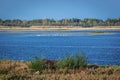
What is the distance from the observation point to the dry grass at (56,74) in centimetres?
1684

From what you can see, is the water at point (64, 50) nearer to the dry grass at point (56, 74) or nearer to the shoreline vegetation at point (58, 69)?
the shoreline vegetation at point (58, 69)

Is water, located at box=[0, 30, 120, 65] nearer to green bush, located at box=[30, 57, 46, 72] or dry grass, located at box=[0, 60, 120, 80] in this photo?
green bush, located at box=[30, 57, 46, 72]

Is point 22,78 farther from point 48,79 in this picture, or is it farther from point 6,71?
point 6,71

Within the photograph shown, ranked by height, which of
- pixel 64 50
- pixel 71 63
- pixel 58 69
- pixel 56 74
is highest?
pixel 71 63

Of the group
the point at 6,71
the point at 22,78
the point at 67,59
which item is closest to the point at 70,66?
the point at 67,59

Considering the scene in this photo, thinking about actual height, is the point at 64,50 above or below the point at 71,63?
below

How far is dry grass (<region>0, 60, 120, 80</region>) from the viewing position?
1684 centimetres

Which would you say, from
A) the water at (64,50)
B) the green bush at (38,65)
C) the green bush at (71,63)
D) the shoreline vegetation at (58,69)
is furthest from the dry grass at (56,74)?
the water at (64,50)

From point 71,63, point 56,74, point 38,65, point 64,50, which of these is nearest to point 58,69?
point 71,63

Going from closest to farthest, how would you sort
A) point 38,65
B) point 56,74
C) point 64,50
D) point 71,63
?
point 56,74, point 38,65, point 71,63, point 64,50

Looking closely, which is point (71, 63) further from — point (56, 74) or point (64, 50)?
point (64, 50)

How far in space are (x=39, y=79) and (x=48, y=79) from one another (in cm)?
41

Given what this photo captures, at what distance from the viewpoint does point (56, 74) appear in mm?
18531

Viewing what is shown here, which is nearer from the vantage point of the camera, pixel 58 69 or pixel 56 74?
pixel 56 74
